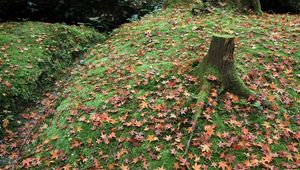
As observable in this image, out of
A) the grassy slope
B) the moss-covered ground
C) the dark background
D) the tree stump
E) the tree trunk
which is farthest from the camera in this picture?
the dark background

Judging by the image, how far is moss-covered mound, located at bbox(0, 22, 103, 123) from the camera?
8.43 m

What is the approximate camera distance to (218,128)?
600cm

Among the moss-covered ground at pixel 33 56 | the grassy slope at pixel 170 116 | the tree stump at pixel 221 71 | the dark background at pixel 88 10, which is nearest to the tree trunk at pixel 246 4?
the dark background at pixel 88 10

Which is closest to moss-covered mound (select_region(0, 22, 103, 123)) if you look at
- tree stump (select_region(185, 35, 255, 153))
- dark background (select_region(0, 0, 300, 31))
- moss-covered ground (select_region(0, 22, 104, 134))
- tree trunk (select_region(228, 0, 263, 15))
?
moss-covered ground (select_region(0, 22, 104, 134))

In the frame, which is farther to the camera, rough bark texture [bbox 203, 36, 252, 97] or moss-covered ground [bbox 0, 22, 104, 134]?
moss-covered ground [bbox 0, 22, 104, 134]

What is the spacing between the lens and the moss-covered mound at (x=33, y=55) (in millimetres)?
8430

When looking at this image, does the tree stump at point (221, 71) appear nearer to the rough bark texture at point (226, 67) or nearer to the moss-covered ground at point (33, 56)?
the rough bark texture at point (226, 67)

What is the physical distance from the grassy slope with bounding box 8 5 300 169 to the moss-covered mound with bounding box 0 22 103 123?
117 centimetres

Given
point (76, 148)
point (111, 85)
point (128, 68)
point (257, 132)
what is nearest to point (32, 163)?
point (76, 148)

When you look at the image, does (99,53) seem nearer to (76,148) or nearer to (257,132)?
(76,148)

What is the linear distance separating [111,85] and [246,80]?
3421 millimetres

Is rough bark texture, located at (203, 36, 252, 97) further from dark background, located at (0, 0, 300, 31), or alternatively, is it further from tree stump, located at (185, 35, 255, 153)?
dark background, located at (0, 0, 300, 31)

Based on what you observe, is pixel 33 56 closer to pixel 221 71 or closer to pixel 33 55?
pixel 33 55

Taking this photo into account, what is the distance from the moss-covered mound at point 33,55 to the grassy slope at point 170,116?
3.83 ft
